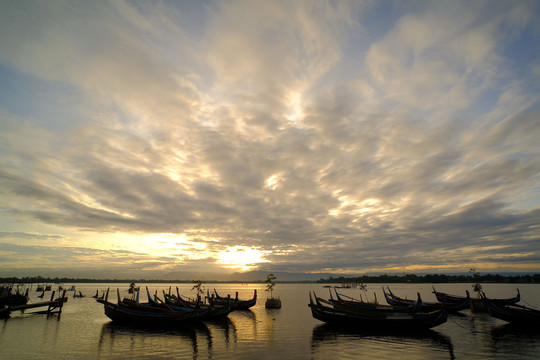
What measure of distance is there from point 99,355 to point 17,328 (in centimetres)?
1944

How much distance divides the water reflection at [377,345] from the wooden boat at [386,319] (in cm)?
119

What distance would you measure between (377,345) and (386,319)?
23.8 ft

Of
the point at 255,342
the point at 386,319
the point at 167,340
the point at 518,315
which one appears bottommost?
the point at 255,342

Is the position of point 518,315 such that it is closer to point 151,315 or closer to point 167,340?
point 167,340

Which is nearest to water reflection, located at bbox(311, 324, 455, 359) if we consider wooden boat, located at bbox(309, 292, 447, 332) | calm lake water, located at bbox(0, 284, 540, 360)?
calm lake water, located at bbox(0, 284, 540, 360)

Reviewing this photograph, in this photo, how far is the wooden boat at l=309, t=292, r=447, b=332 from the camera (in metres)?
31.3

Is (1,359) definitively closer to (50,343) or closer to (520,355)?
(50,343)

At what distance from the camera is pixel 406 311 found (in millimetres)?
34219

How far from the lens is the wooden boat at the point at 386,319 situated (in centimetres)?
3134

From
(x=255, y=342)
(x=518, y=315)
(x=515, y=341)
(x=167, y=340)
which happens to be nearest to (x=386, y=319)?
(x=515, y=341)

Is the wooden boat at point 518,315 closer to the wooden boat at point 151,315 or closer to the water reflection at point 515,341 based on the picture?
the water reflection at point 515,341

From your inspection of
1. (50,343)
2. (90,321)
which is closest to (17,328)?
(90,321)

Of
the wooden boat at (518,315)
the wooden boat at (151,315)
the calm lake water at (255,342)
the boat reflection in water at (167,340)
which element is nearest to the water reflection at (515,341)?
the calm lake water at (255,342)

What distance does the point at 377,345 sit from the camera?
1004 inches
